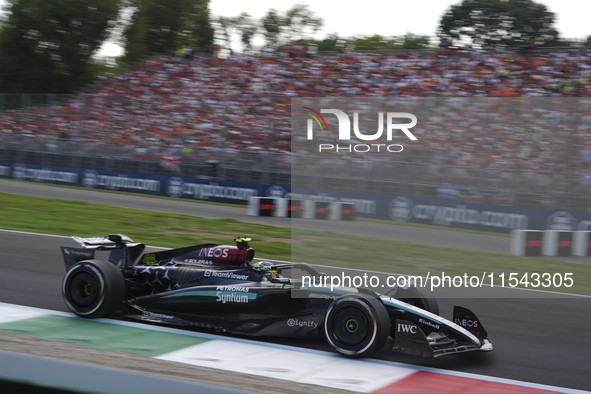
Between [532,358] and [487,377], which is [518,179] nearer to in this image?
[532,358]

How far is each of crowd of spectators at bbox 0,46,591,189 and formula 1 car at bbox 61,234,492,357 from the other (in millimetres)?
3990

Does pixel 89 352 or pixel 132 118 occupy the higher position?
pixel 132 118

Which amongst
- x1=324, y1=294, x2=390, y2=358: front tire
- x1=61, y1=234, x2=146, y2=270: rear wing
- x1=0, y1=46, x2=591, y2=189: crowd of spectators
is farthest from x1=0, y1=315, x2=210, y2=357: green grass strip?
x1=0, y1=46, x2=591, y2=189: crowd of spectators

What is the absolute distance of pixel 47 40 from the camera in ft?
106

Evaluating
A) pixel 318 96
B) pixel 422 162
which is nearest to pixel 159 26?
pixel 318 96

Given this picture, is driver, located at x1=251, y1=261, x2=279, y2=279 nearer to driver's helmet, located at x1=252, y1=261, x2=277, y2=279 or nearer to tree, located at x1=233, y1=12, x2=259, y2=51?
driver's helmet, located at x1=252, y1=261, x2=277, y2=279

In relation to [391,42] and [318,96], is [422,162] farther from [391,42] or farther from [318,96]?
[391,42]

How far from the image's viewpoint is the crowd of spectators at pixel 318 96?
9.99 meters

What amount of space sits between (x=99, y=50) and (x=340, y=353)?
32.9 metres

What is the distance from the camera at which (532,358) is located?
4.86 metres

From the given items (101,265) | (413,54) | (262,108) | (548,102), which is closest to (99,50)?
(262,108)

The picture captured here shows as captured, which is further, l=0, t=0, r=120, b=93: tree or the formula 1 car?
l=0, t=0, r=120, b=93: tree

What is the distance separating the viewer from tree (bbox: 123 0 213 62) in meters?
34.2

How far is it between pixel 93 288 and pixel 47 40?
100 ft
